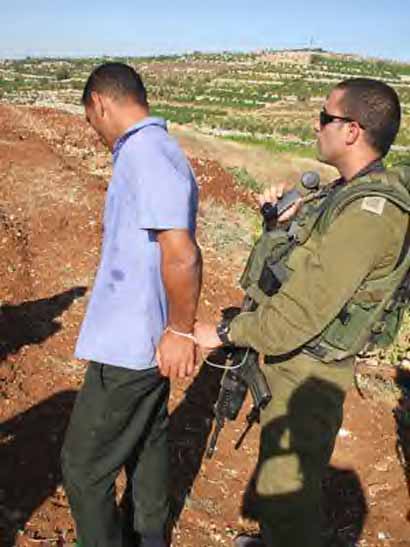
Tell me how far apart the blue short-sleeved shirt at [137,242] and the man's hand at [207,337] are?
133 millimetres

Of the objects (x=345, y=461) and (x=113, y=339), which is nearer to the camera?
(x=113, y=339)

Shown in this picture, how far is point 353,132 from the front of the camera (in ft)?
7.53

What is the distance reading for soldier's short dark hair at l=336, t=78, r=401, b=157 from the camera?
2258 millimetres

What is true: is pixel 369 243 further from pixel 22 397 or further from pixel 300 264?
pixel 22 397

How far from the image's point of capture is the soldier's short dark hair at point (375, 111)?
2258 mm

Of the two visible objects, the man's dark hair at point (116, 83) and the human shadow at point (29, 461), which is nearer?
the man's dark hair at point (116, 83)

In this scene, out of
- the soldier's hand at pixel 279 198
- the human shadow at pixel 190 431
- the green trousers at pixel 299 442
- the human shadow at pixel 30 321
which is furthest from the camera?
the human shadow at pixel 30 321

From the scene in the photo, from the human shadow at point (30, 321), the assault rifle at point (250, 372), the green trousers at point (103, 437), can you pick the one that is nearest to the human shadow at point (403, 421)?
the assault rifle at point (250, 372)

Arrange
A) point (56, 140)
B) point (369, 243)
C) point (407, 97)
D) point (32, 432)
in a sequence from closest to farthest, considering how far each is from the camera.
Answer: point (369, 243) → point (32, 432) → point (56, 140) → point (407, 97)

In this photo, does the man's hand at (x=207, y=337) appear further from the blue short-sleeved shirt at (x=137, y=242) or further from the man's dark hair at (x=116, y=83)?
the man's dark hair at (x=116, y=83)

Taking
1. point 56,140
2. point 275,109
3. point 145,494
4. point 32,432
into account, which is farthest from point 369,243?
point 275,109

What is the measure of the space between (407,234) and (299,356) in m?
0.58

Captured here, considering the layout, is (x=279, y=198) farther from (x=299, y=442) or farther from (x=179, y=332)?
(x=299, y=442)

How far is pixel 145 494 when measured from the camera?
8.87 ft
